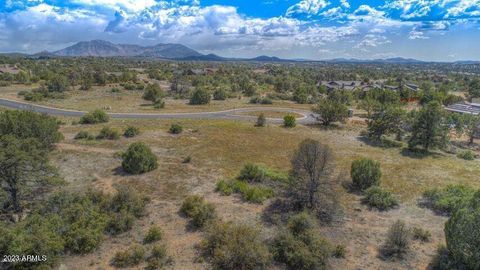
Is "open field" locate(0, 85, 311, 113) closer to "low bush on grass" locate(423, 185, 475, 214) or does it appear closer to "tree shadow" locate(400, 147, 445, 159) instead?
"tree shadow" locate(400, 147, 445, 159)

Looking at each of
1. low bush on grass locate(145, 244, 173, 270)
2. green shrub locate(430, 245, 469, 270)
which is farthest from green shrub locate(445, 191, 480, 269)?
low bush on grass locate(145, 244, 173, 270)

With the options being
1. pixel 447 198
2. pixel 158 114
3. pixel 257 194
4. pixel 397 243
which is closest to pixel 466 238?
pixel 397 243

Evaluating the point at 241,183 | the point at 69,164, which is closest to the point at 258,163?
the point at 241,183

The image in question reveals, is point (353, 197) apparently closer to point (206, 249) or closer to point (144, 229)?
point (206, 249)

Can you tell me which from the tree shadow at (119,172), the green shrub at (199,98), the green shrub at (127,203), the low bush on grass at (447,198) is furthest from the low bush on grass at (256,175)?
the green shrub at (199,98)

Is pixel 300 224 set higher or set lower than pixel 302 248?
higher

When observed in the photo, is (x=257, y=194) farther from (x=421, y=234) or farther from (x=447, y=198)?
(x=447, y=198)

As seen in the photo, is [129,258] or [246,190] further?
[246,190]

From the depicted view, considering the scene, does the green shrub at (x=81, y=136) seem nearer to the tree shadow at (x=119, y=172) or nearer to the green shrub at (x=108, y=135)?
the green shrub at (x=108, y=135)
